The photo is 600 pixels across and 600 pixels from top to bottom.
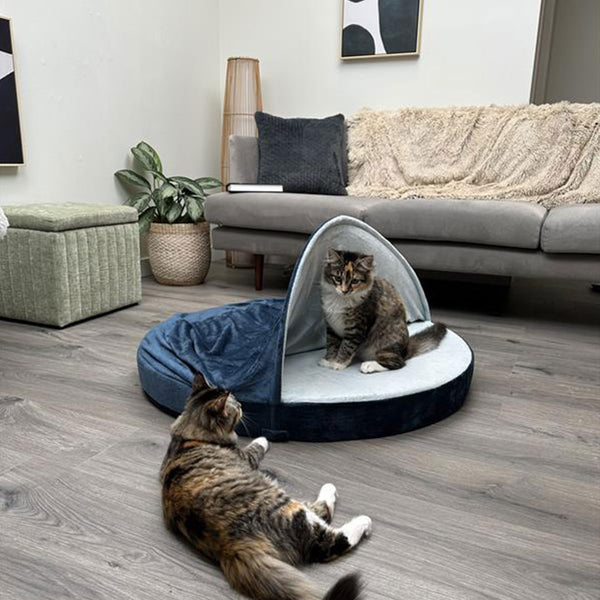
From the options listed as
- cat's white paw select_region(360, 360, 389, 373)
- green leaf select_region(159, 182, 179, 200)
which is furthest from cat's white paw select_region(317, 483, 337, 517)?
green leaf select_region(159, 182, 179, 200)

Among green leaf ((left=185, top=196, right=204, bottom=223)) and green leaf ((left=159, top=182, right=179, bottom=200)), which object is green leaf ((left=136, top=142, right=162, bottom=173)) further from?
green leaf ((left=185, top=196, right=204, bottom=223))

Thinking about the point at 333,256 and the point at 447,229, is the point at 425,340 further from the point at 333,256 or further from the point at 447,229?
the point at 447,229

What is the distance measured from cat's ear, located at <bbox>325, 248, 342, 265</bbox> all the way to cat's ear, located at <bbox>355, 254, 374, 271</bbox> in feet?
0.19

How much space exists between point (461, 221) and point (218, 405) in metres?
1.68

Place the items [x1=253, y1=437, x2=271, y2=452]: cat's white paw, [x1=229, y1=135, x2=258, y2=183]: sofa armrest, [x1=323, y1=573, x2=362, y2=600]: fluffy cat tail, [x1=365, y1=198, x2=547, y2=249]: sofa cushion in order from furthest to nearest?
1. [x1=229, y1=135, x2=258, y2=183]: sofa armrest
2. [x1=365, y1=198, x2=547, y2=249]: sofa cushion
3. [x1=253, y1=437, x2=271, y2=452]: cat's white paw
4. [x1=323, y1=573, x2=362, y2=600]: fluffy cat tail

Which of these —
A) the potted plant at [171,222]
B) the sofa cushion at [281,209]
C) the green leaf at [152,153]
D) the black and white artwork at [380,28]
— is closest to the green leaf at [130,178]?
the potted plant at [171,222]

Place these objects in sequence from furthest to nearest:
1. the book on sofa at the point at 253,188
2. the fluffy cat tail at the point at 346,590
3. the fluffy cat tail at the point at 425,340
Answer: the book on sofa at the point at 253,188
the fluffy cat tail at the point at 425,340
the fluffy cat tail at the point at 346,590

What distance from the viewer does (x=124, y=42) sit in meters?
3.10

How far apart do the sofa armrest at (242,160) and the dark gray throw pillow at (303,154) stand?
0.23 feet

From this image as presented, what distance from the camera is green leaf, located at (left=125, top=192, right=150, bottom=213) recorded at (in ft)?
10.5

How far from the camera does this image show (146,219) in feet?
10.3

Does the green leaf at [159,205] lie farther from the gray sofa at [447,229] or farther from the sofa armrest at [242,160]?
the sofa armrest at [242,160]

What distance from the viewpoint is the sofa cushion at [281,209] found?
2719 millimetres

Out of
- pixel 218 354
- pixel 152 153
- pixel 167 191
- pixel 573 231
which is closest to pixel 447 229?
pixel 573 231
